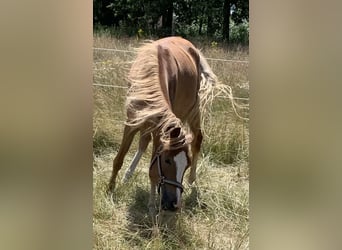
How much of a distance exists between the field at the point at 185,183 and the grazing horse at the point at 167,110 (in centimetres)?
2

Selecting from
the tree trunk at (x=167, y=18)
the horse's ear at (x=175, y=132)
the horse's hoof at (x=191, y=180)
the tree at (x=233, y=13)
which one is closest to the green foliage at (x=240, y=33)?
the tree at (x=233, y=13)

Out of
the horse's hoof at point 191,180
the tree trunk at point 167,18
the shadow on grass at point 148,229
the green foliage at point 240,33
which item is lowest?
the shadow on grass at point 148,229

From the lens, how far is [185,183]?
1209 mm

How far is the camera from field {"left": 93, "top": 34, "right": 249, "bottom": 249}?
1.19 m

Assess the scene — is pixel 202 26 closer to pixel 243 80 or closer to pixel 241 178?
pixel 243 80

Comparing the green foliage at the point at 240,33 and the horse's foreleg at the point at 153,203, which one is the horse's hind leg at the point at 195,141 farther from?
the green foliage at the point at 240,33

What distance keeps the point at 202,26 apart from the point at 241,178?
0.42 m

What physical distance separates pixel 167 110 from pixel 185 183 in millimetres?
206

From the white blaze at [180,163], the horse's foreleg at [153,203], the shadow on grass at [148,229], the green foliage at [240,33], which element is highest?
the green foliage at [240,33]

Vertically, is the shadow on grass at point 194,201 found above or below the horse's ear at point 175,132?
below

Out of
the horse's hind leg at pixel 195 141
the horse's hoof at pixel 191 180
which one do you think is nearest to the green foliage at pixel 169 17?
the horse's hind leg at pixel 195 141

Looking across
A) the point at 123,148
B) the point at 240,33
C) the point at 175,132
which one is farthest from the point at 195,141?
the point at 240,33

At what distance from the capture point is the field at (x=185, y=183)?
119cm

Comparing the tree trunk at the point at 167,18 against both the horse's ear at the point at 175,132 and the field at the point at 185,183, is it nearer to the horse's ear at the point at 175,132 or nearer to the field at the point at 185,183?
the field at the point at 185,183
